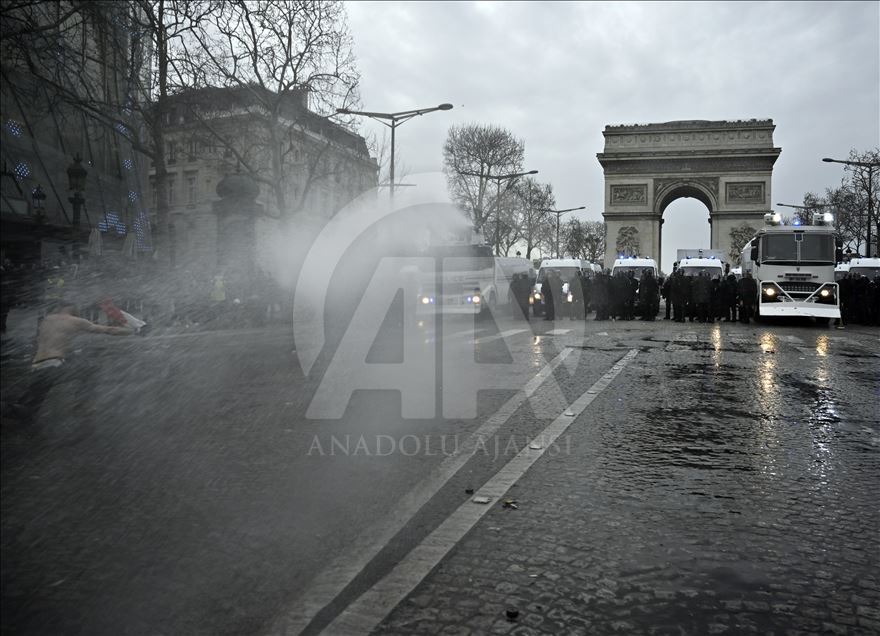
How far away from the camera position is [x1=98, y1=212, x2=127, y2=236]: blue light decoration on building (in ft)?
104

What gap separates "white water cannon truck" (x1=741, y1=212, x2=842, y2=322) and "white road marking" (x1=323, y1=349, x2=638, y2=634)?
59.0ft

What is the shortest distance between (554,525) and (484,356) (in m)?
8.19

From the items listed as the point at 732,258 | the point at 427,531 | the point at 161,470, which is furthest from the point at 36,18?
the point at 732,258

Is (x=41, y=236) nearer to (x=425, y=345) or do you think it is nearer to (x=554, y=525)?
(x=425, y=345)

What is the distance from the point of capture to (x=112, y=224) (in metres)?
33.4

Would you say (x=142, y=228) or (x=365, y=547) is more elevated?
(x=142, y=228)

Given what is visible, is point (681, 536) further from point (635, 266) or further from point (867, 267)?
point (867, 267)

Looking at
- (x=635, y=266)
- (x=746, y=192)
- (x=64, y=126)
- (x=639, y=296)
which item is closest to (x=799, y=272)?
(x=639, y=296)
